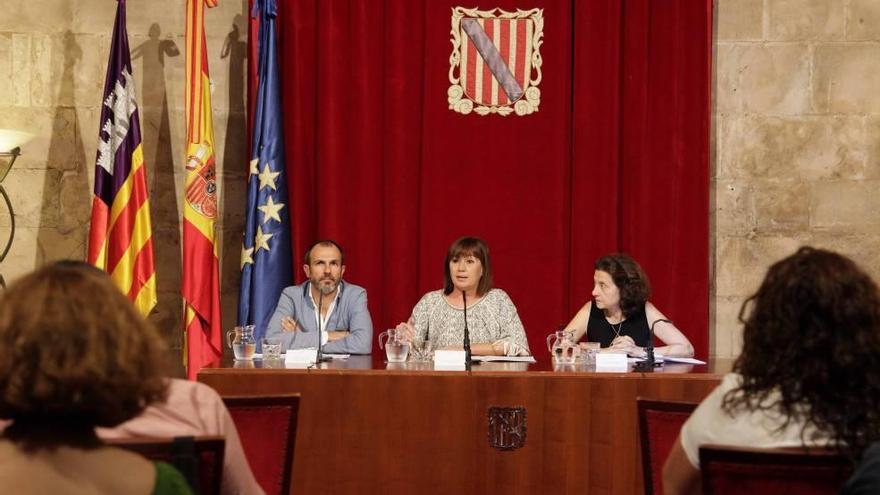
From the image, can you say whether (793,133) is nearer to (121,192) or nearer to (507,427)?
(507,427)

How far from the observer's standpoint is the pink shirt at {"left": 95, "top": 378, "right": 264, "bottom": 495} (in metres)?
2.10

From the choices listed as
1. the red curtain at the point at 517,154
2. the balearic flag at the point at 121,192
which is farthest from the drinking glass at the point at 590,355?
the balearic flag at the point at 121,192

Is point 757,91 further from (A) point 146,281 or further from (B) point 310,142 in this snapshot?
(A) point 146,281

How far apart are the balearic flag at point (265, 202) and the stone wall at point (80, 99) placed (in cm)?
40

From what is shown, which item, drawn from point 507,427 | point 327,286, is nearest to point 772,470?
point 507,427

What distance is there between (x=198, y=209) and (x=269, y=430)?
3014 millimetres

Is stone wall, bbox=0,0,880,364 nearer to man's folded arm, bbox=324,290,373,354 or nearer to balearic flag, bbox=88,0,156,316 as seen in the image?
balearic flag, bbox=88,0,156,316

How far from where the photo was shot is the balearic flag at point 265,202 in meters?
5.79

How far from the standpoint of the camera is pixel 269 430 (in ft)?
9.53

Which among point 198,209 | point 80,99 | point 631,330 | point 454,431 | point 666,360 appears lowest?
point 454,431

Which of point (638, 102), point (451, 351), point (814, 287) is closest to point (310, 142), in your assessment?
point (638, 102)

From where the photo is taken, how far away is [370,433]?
3951mm

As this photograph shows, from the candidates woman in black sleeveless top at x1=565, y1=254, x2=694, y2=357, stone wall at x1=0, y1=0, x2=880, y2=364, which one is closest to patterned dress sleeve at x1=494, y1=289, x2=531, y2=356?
woman in black sleeveless top at x1=565, y1=254, x2=694, y2=357

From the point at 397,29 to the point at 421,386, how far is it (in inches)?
102
